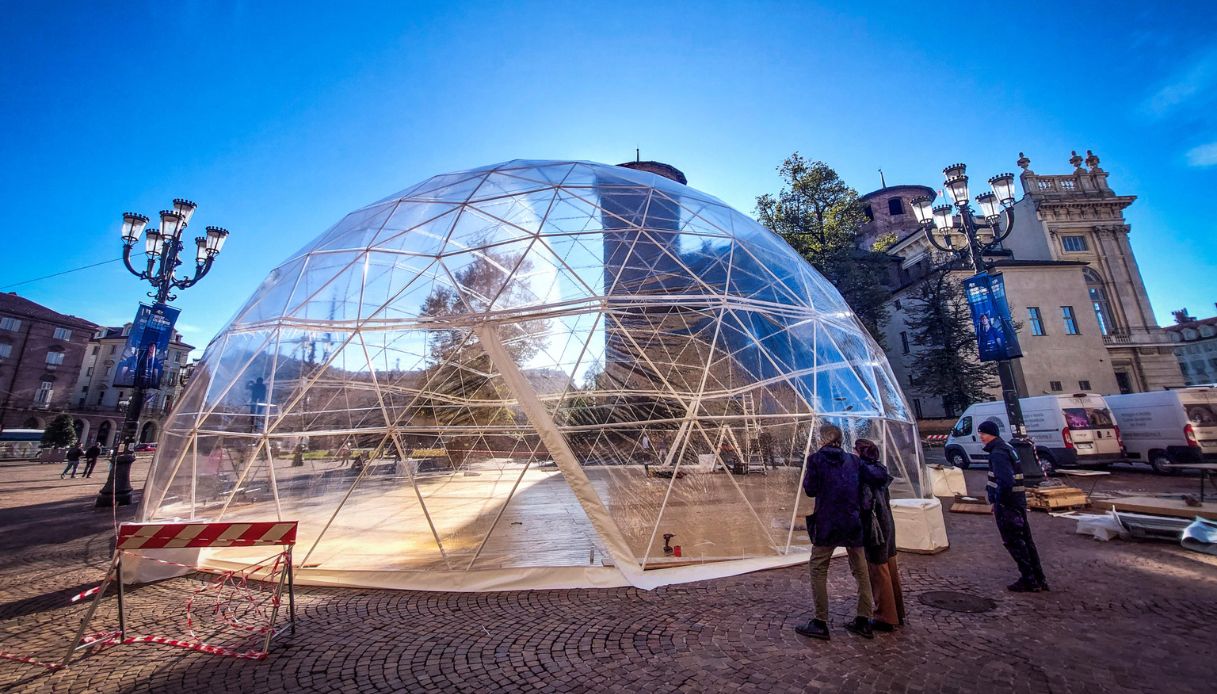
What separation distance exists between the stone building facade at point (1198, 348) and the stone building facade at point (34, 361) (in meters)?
136

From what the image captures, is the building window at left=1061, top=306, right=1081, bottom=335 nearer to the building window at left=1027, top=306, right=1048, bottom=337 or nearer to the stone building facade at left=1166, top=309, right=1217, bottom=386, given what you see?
the building window at left=1027, top=306, right=1048, bottom=337

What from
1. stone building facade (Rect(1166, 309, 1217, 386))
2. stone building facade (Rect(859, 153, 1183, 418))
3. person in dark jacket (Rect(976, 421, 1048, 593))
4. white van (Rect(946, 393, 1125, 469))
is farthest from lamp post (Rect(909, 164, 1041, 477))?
stone building facade (Rect(1166, 309, 1217, 386))

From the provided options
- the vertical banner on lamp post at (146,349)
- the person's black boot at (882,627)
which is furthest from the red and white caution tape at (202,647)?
the vertical banner on lamp post at (146,349)

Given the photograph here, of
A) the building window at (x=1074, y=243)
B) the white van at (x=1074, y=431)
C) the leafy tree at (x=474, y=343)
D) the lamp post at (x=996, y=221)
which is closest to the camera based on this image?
the leafy tree at (x=474, y=343)

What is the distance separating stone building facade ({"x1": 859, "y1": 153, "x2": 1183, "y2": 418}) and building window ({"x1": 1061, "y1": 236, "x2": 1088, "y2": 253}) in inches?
2.5

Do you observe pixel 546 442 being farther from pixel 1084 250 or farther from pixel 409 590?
pixel 1084 250

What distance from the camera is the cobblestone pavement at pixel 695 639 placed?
3.68 meters

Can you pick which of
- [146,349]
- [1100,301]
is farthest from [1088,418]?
[146,349]

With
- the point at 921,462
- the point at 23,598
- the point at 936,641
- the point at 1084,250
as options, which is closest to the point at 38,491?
the point at 23,598

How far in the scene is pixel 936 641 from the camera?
166 inches

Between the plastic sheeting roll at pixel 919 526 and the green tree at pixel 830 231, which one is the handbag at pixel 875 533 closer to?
the plastic sheeting roll at pixel 919 526

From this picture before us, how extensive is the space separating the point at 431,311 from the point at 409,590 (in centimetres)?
417

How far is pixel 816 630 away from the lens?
170 inches

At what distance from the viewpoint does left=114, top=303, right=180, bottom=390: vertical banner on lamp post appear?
1190 centimetres
